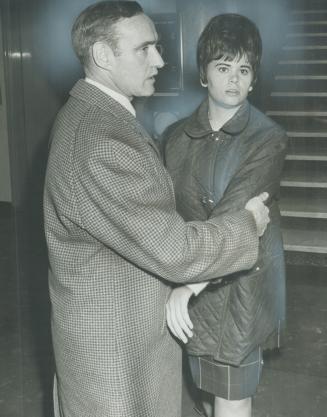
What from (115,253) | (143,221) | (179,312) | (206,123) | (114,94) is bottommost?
(179,312)

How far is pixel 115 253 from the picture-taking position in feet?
4.21

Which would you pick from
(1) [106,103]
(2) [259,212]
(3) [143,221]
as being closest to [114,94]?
(1) [106,103]

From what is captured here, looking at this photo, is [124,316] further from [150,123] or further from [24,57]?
[24,57]

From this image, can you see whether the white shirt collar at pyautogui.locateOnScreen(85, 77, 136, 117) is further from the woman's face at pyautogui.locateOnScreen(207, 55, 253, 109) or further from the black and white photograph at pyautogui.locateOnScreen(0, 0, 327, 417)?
the woman's face at pyautogui.locateOnScreen(207, 55, 253, 109)

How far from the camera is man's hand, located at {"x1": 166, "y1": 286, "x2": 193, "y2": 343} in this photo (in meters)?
1.36

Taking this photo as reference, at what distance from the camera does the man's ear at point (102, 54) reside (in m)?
1.25

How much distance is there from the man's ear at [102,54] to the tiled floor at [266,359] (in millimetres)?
1605

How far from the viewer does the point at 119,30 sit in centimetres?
125

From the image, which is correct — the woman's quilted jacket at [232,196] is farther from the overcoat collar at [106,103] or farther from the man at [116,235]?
the overcoat collar at [106,103]

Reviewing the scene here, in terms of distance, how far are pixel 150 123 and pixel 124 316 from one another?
2683mm

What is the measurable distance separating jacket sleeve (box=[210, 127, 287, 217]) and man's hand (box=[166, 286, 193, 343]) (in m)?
0.27

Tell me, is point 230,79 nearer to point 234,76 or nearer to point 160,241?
point 234,76

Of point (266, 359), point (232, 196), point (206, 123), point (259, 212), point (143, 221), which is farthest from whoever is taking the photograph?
point (266, 359)

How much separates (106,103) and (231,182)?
0.48 metres
